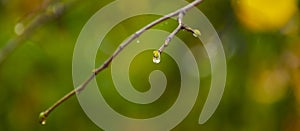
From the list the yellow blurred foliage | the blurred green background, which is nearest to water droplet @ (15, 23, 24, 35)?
the blurred green background

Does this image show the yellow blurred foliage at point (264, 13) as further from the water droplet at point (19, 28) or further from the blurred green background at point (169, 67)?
the water droplet at point (19, 28)

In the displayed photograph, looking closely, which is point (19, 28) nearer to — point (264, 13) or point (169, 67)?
point (169, 67)

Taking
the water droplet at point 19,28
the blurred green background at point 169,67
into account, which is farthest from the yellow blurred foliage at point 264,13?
the water droplet at point 19,28

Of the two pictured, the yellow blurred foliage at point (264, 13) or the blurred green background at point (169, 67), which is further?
the blurred green background at point (169, 67)

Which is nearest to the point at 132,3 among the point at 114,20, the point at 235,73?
the point at 114,20

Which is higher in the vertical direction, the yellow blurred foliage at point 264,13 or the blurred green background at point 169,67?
the yellow blurred foliage at point 264,13

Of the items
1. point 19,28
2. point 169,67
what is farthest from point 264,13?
point 19,28

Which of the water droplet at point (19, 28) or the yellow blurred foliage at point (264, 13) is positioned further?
the water droplet at point (19, 28)

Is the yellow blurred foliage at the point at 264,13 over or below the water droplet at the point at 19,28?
over
